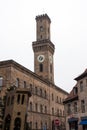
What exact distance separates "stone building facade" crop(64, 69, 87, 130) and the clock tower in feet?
98.0

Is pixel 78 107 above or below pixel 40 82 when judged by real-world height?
below

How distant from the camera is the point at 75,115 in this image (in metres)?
41.0

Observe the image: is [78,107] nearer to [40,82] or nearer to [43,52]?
[40,82]

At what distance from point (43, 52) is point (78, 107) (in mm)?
36419

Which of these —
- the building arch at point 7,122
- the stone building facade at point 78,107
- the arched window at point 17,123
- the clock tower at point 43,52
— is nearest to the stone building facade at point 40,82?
the clock tower at point 43,52

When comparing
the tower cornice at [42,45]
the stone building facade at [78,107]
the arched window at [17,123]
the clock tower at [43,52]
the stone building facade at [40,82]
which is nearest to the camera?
the arched window at [17,123]

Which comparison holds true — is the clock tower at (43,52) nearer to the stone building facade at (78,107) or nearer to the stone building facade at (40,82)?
the stone building facade at (40,82)

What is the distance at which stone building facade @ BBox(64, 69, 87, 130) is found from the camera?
38.6 m

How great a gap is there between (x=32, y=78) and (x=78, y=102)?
67.4 ft

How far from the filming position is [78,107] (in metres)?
40.4

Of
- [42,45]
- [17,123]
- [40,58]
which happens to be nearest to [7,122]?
[17,123]

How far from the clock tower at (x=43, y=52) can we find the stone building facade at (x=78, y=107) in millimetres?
29884

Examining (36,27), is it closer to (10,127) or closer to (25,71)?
(25,71)

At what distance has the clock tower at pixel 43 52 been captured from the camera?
245 ft
